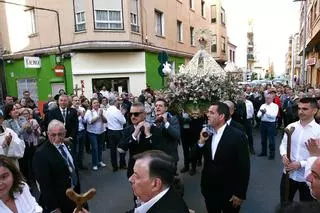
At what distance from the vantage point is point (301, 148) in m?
3.88

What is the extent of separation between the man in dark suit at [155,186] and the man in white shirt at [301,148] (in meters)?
2.15

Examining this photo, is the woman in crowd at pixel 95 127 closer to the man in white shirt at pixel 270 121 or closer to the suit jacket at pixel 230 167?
the man in white shirt at pixel 270 121

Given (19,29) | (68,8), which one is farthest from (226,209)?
(19,29)

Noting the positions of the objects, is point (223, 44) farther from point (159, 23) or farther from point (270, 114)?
point (270, 114)

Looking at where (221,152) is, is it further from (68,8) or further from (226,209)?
(68,8)

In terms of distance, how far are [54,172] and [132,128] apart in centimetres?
130

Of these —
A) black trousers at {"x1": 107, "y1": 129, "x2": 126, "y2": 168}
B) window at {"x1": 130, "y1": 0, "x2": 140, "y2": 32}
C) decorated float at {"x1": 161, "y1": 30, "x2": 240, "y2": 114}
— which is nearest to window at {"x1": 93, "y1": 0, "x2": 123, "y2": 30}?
window at {"x1": 130, "y1": 0, "x2": 140, "y2": 32}

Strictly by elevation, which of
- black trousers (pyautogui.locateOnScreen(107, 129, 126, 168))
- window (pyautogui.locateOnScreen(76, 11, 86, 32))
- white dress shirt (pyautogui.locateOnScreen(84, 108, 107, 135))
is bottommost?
black trousers (pyautogui.locateOnScreen(107, 129, 126, 168))

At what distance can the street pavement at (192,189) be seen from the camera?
5406mm

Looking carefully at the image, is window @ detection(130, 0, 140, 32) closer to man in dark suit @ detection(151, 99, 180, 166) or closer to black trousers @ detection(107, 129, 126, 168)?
black trousers @ detection(107, 129, 126, 168)

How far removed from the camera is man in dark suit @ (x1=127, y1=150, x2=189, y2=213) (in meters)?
2.10

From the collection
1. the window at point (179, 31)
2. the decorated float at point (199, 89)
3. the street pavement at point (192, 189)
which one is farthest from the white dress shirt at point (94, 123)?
the window at point (179, 31)

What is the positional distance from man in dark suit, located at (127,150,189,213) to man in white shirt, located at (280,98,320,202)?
2.15m

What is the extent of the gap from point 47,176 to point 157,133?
157 cm
